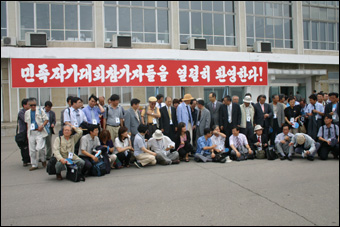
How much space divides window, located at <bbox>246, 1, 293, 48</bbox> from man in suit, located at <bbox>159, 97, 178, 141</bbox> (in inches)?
484

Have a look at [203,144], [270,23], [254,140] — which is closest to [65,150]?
[203,144]

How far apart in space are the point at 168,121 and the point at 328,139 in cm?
404

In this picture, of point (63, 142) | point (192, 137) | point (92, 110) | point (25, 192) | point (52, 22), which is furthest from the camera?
point (52, 22)

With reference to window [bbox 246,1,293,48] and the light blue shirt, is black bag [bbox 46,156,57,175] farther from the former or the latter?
window [bbox 246,1,293,48]

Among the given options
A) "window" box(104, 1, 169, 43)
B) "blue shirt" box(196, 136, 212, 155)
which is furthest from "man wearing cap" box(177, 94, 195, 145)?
"window" box(104, 1, 169, 43)

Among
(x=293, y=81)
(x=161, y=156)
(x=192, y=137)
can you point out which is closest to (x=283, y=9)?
(x=293, y=81)

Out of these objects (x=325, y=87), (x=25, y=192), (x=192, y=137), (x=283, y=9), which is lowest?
(x=25, y=192)

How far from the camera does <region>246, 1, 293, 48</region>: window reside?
18719mm

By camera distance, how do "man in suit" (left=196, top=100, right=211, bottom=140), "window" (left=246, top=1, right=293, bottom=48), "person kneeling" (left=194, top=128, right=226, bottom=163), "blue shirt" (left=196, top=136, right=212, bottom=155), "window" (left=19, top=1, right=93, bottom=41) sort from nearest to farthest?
"person kneeling" (left=194, top=128, right=226, bottom=163), "blue shirt" (left=196, top=136, right=212, bottom=155), "man in suit" (left=196, top=100, right=211, bottom=140), "window" (left=19, top=1, right=93, bottom=41), "window" (left=246, top=1, right=293, bottom=48)

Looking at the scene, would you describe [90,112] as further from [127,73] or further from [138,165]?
[127,73]

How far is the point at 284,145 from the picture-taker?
754 cm

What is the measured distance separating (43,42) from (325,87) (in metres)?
17.3

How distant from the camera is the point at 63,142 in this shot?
19.1ft

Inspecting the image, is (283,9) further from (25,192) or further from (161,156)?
(25,192)
